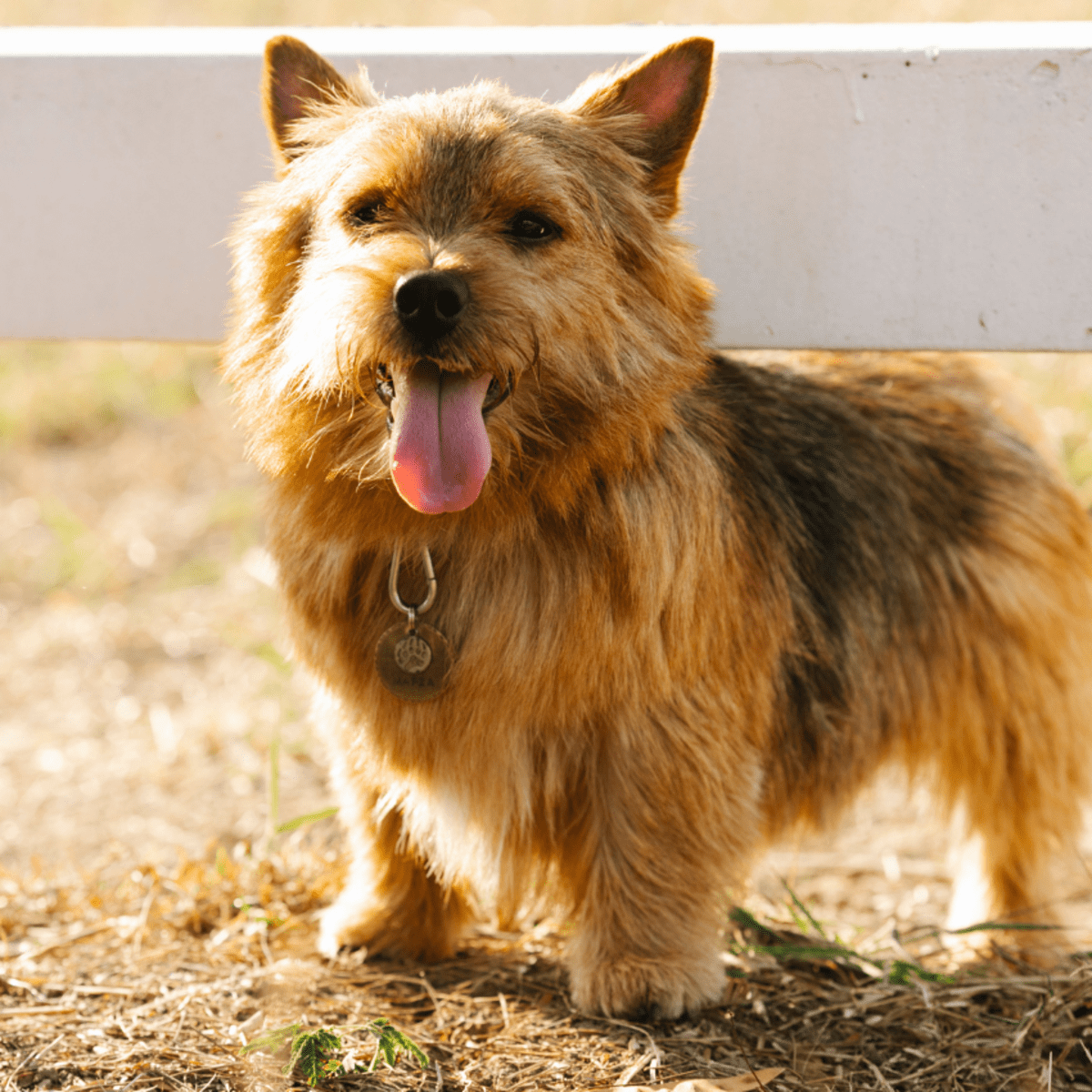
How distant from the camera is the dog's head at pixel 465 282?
210 centimetres

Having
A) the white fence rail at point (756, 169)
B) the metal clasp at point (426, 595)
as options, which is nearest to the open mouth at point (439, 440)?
the metal clasp at point (426, 595)

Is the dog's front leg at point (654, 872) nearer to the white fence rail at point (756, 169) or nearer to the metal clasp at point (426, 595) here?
the metal clasp at point (426, 595)

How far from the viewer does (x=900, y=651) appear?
2.96m

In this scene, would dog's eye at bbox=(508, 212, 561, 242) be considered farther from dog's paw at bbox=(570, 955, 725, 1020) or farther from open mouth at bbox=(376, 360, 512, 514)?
dog's paw at bbox=(570, 955, 725, 1020)

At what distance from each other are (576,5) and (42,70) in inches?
235

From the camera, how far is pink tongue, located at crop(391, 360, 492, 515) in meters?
2.10

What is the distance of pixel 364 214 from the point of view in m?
2.30

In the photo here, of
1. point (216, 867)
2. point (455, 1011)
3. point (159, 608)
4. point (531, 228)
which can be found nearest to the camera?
point (531, 228)

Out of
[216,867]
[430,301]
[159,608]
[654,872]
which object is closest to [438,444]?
[430,301]

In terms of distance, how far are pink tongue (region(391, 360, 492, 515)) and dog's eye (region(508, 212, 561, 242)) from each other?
0.32 metres

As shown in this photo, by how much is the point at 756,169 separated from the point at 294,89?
106 cm

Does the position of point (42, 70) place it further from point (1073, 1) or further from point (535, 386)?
point (1073, 1)

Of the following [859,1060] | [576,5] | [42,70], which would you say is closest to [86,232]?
[42,70]

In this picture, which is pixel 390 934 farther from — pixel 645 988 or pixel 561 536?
pixel 561 536
